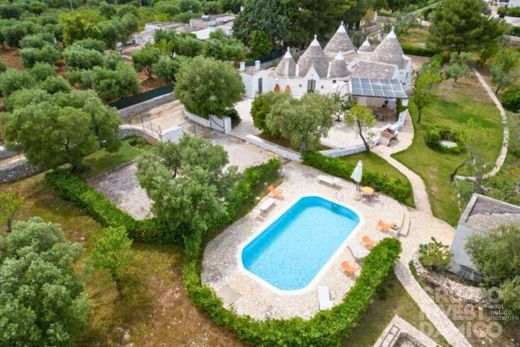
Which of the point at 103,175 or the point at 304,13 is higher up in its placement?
the point at 304,13

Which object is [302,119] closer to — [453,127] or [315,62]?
[315,62]

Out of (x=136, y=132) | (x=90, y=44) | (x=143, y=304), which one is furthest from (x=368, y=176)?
(x=90, y=44)

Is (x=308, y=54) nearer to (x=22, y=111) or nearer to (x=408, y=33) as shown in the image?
(x=22, y=111)

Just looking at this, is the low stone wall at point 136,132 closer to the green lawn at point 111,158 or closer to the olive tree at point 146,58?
the green lawn at point 111,158

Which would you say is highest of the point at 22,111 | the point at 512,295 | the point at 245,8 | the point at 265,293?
the point at 245,8

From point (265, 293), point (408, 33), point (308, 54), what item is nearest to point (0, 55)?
point (308, 54)

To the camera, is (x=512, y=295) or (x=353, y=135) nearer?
(x=512, y=295)
